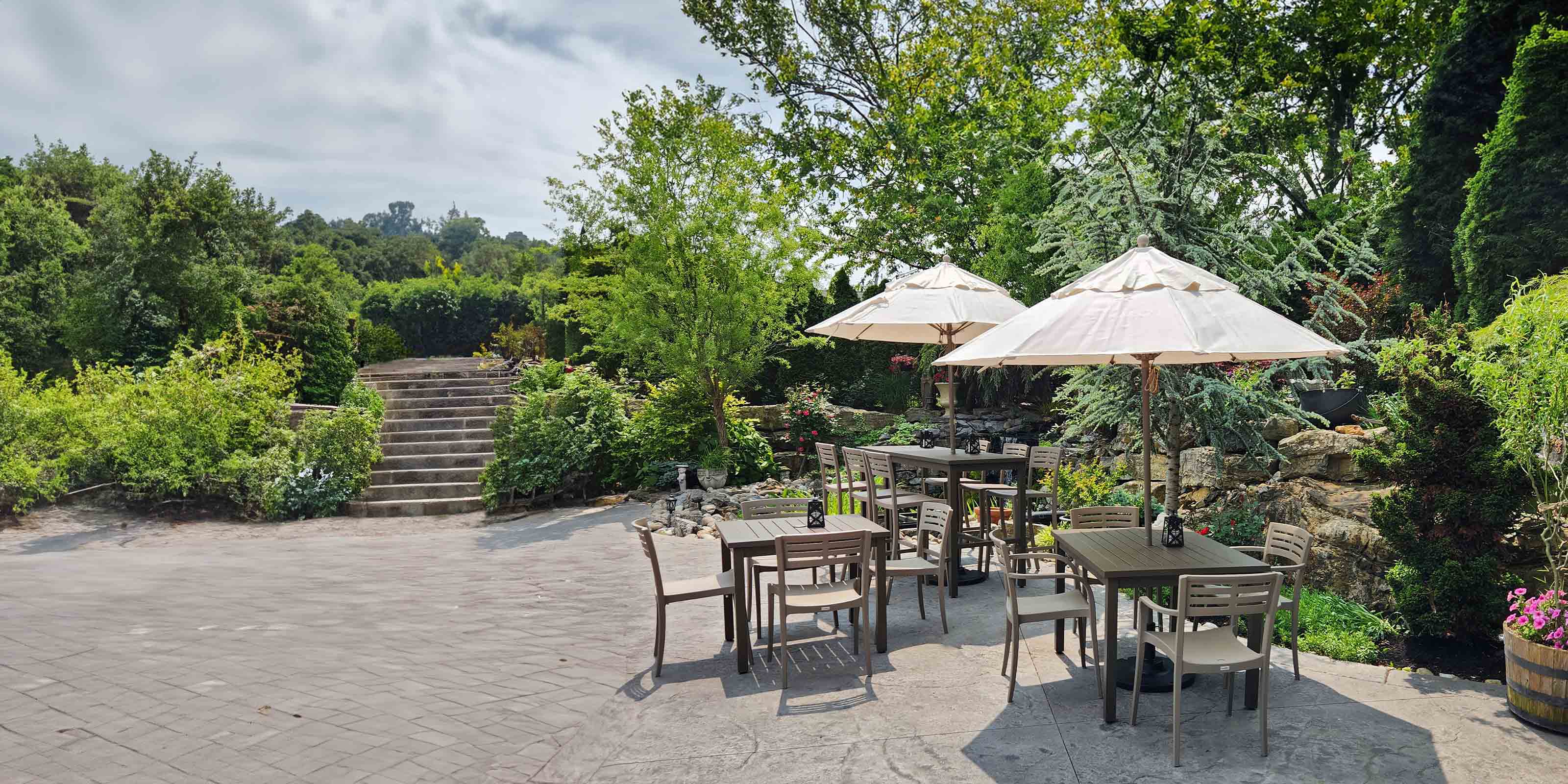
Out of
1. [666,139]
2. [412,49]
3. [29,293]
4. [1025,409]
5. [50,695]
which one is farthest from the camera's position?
[29,293]

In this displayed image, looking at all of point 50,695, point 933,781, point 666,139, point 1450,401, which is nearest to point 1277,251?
point 1450,401

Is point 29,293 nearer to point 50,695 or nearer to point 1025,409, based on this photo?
point 50,695

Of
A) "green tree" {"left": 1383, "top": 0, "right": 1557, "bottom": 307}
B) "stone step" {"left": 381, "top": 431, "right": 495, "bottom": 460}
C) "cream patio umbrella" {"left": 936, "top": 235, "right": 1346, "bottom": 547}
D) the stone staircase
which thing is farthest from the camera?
"stone step" {"left": 381, "top": 431, "right": 495, "bottom": 460}

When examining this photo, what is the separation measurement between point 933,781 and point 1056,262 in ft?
18.1

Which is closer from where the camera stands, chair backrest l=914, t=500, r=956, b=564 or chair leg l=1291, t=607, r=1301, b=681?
chair leg l=1291, t=607, r=1301, b=681

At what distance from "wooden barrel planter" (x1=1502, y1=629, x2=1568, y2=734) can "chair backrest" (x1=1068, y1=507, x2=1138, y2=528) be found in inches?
81.3

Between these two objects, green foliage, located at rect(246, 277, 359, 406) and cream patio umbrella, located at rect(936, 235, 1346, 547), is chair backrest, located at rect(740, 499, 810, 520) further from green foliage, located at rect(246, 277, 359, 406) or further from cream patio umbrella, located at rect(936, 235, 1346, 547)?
green foliage, located at rect(246, 277, 359, 406)

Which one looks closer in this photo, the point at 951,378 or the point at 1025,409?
the point at 951,378

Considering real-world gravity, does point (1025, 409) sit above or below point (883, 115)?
below

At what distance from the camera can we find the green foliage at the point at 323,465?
11.7 m

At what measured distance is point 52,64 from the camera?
1000 cm

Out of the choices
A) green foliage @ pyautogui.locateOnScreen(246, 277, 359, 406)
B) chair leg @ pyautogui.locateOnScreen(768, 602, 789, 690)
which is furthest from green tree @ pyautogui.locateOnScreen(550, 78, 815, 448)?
chair leg @ pyautogui.locateOnScreen(768, 602, 789, 690)

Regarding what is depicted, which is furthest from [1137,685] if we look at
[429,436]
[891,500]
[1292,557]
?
[429,436]

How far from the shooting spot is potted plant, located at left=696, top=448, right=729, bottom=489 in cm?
1225
